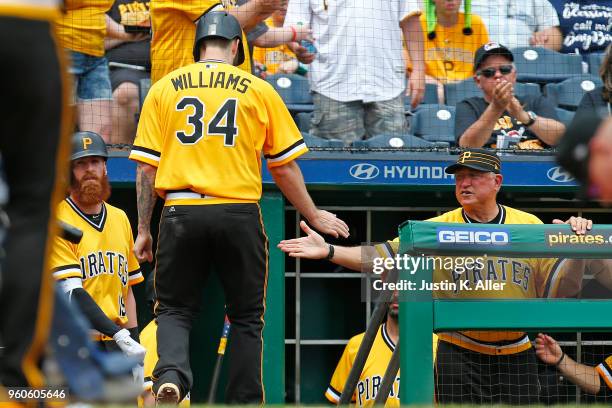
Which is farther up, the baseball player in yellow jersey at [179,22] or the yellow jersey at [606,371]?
the baseball player in yellow jersey at [179,22]

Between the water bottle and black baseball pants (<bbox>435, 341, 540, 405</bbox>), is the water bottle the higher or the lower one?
the higher one

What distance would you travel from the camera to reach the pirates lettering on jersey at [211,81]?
5297 millimetres

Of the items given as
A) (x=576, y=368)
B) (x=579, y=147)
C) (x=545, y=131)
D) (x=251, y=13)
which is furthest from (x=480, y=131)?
(x=579, y=147)

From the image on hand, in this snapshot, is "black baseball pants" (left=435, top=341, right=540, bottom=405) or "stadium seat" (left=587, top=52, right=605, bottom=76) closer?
"black baseball pants" (left=435, top=341, right=540, bottom=405)

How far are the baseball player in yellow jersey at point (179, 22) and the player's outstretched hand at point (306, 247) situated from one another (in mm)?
1968

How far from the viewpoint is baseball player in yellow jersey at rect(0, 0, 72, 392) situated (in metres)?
2.56

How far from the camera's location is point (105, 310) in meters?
5.99

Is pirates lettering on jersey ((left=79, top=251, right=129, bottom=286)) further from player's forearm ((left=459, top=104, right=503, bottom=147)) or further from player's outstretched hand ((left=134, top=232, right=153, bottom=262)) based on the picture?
player's forearm ((left=459, top=104, right=503, bottom=147))

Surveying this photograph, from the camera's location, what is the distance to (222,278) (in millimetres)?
5160

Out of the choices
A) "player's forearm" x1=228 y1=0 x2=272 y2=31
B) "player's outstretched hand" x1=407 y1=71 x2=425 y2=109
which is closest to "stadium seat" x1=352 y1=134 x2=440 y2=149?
"player's outstretched hand" x1=407 y1=71 x2=425 y2=109

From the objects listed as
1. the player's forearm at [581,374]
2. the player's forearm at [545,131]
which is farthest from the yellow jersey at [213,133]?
the player's forearm at [545,131]

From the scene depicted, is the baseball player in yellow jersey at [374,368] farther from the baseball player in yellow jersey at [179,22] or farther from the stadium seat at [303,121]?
the baseball player in yellow jersey at [179,22]

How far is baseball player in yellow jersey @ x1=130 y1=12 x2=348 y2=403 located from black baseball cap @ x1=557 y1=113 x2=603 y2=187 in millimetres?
2667

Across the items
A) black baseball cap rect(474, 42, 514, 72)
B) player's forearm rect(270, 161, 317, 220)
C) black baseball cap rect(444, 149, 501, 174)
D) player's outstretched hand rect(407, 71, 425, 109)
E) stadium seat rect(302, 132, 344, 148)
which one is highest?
black baseball cap rect(474, 42, 514, 72)
